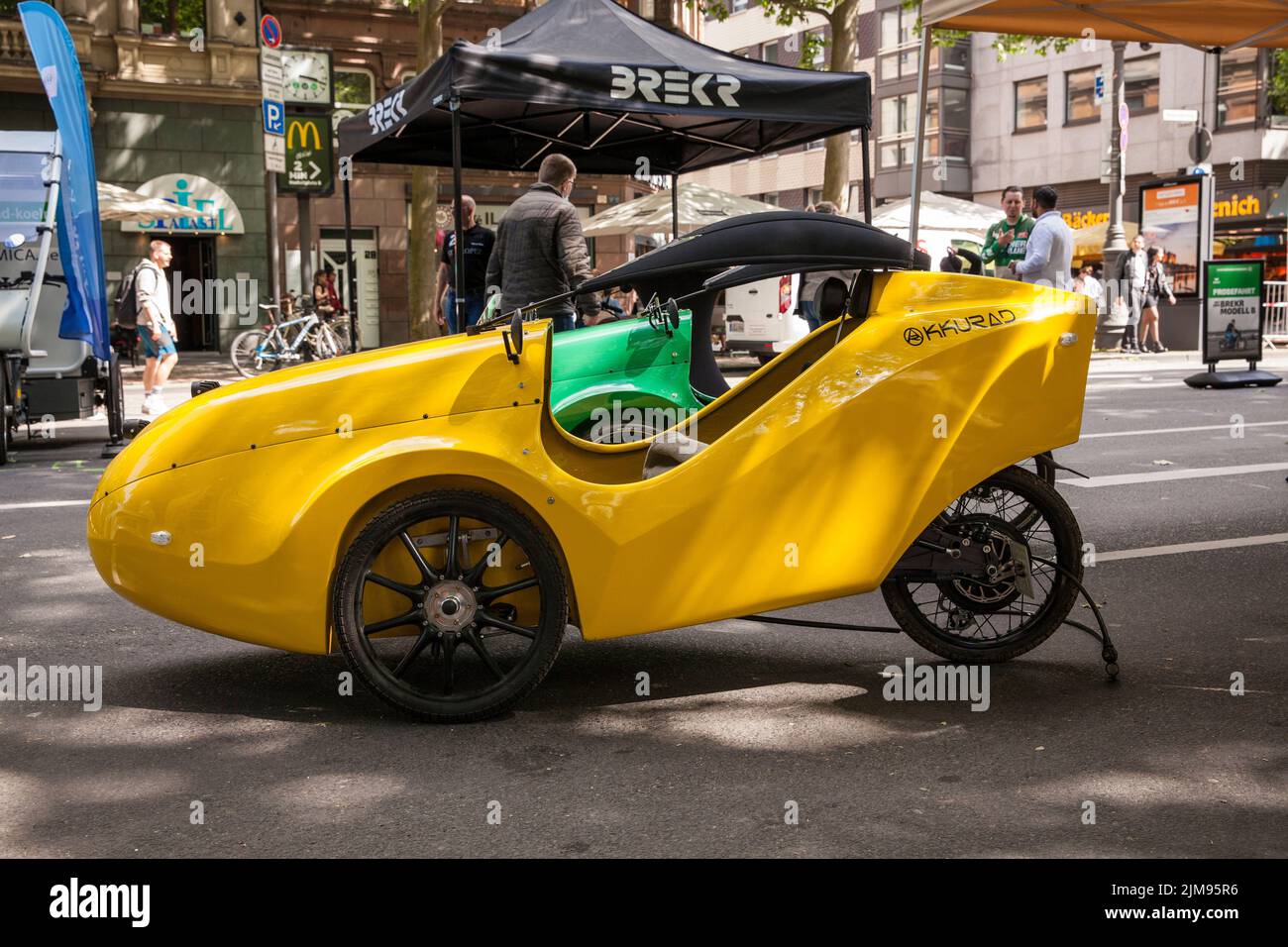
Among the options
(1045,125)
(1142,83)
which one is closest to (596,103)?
(1142,83)

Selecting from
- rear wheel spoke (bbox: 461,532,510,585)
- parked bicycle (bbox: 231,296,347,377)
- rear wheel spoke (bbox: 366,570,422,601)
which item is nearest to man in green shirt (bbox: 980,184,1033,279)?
rear wheel spoke (bbox: 461,532,510,585)

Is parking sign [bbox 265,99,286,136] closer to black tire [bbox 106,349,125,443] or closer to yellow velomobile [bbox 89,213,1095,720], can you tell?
black tire [bbox 106,349,125,443]

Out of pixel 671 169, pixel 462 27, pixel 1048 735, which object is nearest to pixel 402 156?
pixel 671 169

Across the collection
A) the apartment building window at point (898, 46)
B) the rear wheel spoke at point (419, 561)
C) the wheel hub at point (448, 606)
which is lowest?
the wheel hub at point (448, 606)

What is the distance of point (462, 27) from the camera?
1305 inches

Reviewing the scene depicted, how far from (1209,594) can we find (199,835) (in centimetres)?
434

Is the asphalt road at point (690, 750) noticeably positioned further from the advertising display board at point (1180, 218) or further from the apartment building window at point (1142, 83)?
→ the apartment building window at point (1142, 83)

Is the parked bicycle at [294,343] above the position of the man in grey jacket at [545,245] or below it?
below

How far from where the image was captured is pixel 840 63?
25609mm

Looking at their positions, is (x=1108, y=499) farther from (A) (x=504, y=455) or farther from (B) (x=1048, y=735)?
(A) (x=504, y=455)

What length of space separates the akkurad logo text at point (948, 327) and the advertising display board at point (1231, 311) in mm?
13317

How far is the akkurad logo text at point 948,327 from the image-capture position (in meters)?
4.51

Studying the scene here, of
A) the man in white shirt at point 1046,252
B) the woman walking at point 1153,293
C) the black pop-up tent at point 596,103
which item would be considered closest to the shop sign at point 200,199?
the black pop-up tent at point 596,103

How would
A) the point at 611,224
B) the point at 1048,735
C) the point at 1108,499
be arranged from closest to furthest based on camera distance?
the point at 1048,735
the point at 1108,499
the point at 611,224
